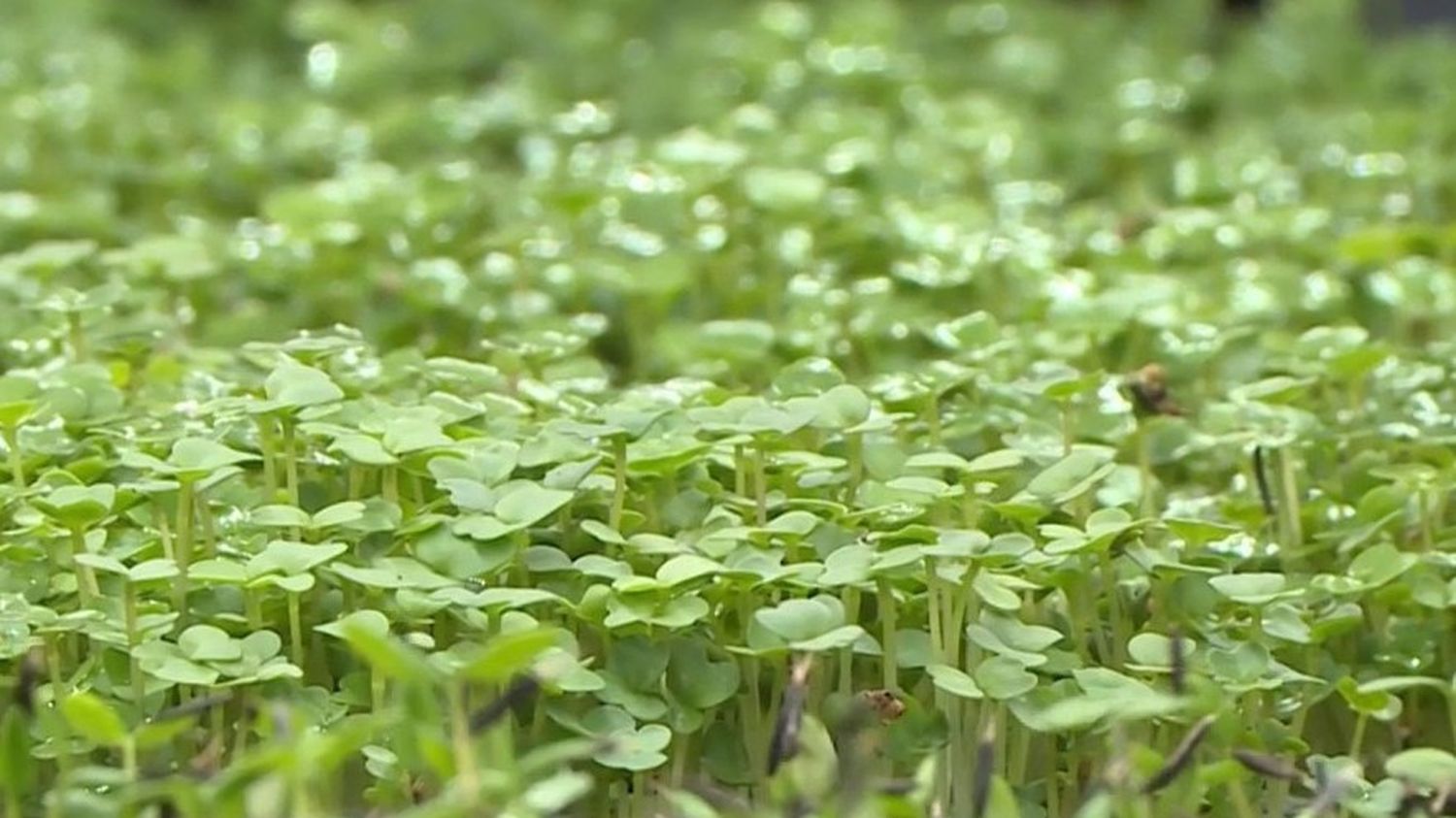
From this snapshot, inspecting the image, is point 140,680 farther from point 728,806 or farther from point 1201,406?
point 1201,406

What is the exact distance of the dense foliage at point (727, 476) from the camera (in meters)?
1.10

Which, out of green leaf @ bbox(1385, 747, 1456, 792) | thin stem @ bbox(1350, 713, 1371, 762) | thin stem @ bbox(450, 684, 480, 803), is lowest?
thin stem @ bbox(1350, 713, 1371, 762)

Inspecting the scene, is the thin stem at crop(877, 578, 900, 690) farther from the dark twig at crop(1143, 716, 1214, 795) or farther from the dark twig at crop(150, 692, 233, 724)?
the dark twig at crop(150, 692, 233, 724)

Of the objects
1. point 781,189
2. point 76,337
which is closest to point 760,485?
point 76,337

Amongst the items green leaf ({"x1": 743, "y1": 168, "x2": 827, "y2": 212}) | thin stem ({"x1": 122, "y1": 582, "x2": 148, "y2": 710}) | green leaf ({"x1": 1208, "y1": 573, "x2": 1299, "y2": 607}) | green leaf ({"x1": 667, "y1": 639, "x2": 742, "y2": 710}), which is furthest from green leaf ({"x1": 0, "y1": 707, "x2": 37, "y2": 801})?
green leaf ({"x1": 743, "y1": 168, "x2": 827, "y2": 212})

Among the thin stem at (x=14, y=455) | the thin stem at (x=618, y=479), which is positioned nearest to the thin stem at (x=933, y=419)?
the thin stem at (x=618, y=479)

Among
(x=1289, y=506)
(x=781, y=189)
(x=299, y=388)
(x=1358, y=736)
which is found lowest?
(x=1358, y=736)

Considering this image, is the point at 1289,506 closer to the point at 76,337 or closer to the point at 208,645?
the point at 208,645

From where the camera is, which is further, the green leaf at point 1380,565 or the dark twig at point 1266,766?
the green leaf at point 1380,565

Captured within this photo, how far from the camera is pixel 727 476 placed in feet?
4.51

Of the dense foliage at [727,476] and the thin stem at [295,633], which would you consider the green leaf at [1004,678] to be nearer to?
the dense foliage at [727,476]

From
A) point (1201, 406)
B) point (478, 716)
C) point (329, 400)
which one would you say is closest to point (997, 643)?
point (478, 716)

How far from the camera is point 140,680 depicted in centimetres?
113

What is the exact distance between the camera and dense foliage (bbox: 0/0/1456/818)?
1100mm
